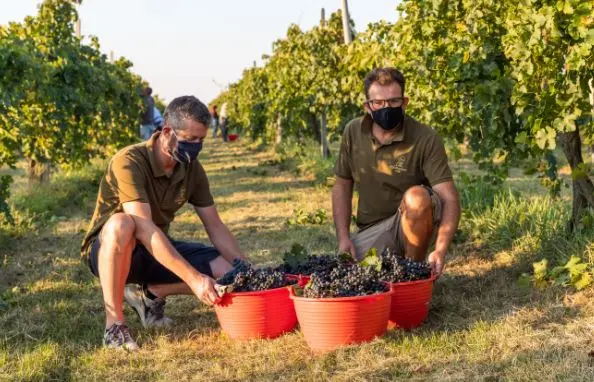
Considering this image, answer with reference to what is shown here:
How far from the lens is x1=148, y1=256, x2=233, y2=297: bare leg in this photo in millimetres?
4289

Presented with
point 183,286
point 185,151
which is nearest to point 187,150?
point 185,151

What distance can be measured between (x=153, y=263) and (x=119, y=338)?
0.53 meters

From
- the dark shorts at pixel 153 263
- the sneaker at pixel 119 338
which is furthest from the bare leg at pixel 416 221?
the sneaker at pixel 119 338

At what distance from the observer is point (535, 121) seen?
13.9ft

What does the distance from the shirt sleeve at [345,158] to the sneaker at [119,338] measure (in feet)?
5.66

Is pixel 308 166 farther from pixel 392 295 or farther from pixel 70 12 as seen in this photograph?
pixel 392 295

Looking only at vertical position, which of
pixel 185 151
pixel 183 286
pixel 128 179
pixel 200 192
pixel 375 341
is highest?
pixel 185 151

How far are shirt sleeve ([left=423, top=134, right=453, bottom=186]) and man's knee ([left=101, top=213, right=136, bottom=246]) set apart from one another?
1.75m

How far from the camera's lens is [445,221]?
13.7 ft

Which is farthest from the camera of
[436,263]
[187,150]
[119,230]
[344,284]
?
[436,263]

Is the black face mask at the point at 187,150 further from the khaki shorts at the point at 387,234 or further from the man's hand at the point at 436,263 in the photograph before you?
the man's hand at the point at 436,263

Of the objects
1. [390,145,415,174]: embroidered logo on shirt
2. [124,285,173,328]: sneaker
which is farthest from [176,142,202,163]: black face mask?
[390,145,415,174]: embroidered logo on shirt

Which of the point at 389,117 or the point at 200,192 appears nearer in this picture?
the point at 389,117

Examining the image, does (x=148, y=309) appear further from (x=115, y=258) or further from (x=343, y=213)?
(x=343, y=213)
